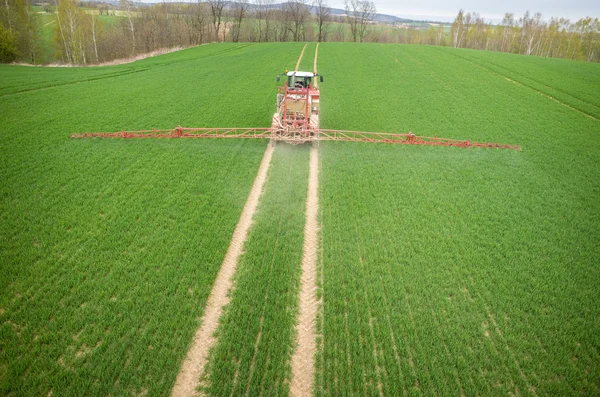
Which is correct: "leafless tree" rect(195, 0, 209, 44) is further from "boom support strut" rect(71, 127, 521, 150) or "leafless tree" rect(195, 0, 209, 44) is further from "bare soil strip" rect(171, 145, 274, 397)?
"bare soil strip" rect(171, 145, 274, 397)

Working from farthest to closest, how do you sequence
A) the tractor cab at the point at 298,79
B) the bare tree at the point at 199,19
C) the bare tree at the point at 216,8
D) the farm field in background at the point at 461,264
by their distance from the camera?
the bare tree at the point at 216,8, the bare tree at the point at 199,19, the tractor cab at the point at 298,79, the farm field in background at the point at 461,264

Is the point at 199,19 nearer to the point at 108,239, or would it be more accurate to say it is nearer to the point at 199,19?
the point at 199,19

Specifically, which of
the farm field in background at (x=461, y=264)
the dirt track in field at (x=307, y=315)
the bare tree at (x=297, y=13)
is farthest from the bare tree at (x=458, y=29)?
the dirt track in field at (x=307, y=315)

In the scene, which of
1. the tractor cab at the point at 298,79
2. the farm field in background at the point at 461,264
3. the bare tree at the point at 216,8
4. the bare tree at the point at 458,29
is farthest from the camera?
the bare tree at the point at 458,29

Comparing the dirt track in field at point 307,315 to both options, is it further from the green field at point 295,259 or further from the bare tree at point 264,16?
the bare tree at point 264,16

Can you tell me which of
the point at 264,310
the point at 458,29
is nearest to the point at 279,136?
the point at 264,310

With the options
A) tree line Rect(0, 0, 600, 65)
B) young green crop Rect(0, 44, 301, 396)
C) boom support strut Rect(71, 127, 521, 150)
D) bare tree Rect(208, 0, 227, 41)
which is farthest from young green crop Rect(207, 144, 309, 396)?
bare tree Rect(208, 0, 227, 41)
